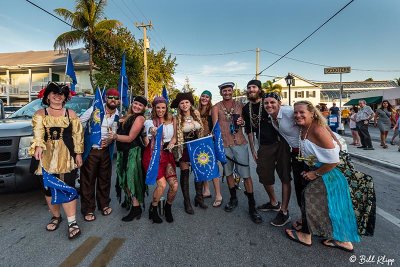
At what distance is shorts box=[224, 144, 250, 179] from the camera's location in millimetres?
3750

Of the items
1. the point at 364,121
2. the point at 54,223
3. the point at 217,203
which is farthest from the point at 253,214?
the point at 364,121

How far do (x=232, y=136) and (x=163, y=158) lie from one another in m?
1.14

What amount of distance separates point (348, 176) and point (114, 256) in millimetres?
2587

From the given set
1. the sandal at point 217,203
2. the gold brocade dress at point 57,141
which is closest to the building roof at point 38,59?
the gold brocade dress at point 57,141

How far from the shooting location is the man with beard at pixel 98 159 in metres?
3.47

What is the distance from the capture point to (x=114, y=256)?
2582 mm

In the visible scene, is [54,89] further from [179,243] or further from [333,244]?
[333,244]

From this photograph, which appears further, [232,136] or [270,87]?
[270,87]

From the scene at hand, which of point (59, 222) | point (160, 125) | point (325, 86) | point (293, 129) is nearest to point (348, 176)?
point (293, 129)

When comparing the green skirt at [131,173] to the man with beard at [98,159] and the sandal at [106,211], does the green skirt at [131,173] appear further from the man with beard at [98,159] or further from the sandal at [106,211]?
the sandal at [106,211]

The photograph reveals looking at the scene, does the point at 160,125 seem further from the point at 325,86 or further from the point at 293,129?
the point at 325,86

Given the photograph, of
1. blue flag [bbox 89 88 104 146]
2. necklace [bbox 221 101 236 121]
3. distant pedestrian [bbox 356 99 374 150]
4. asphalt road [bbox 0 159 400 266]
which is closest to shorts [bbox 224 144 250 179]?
necklace [bbox 221 101 236 121]

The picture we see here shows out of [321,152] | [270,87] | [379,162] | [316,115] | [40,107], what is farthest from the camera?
[270,87]

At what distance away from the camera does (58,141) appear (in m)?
3.05
